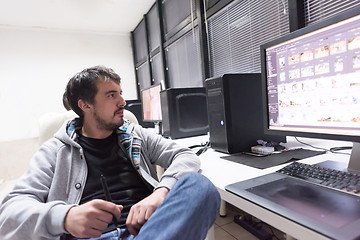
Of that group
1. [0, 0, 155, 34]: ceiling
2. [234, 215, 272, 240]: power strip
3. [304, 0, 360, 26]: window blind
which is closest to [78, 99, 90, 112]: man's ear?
[234, 215, 272, 240]: power strip

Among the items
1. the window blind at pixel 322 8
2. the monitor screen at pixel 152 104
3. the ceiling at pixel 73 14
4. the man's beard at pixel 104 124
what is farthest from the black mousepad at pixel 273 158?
the ceiling at pixel 73 14

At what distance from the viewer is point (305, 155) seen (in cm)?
93

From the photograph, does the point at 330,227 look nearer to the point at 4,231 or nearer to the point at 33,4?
the point at 4,231

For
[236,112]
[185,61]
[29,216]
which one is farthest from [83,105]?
[185,61]

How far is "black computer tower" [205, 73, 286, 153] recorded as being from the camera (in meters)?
1.11

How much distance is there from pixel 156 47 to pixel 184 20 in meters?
1.04

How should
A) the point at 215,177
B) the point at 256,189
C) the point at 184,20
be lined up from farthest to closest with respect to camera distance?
the point at 184,20
the point at 215,177
the point at 256,189

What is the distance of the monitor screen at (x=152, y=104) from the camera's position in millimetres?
2098

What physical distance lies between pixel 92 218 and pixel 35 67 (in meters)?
4.16

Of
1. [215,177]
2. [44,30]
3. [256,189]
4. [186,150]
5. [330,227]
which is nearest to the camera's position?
[330,227]

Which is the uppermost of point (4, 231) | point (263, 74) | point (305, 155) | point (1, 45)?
point (1, 45)

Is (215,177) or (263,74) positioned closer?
(215,177)

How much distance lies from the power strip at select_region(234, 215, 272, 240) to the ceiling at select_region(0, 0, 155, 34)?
3.11 meters

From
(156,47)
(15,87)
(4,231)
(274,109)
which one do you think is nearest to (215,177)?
(274,109)
